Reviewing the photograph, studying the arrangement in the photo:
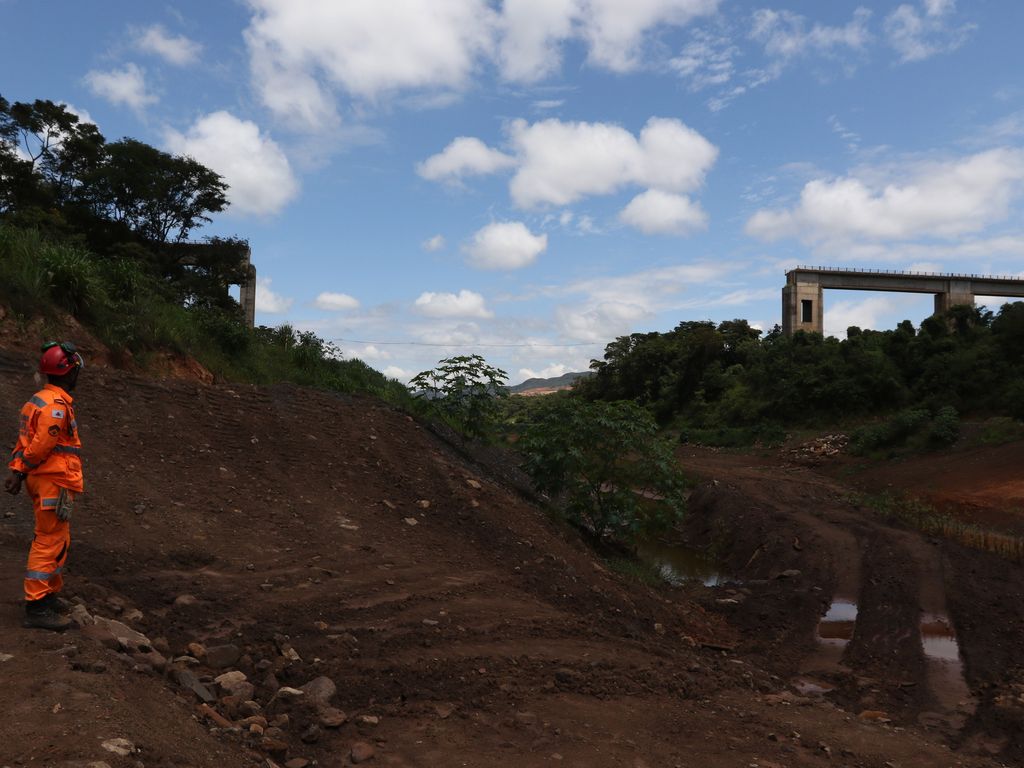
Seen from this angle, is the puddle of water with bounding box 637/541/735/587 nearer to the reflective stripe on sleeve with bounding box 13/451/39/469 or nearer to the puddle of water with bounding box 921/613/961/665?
the puddle of water with bounding box 921/613/961/665

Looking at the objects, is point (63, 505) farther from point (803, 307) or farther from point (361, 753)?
point (803, 307)

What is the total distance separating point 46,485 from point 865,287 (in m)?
45.0

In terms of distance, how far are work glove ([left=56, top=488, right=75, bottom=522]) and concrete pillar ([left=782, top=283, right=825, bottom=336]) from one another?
4056cm

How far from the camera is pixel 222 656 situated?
420cm

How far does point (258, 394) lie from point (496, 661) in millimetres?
6779

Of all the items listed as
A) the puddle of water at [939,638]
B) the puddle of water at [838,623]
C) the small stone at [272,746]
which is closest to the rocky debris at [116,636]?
the small stone at [272,746]

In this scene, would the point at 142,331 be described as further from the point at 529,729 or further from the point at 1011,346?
the point at 1011,346

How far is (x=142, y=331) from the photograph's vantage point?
33.0 ft

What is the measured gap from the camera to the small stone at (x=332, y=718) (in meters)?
3.81

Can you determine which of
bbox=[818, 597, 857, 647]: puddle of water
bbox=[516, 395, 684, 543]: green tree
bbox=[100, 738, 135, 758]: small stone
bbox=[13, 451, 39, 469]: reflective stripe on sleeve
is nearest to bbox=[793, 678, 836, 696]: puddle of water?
bbox=[818, 597, 857, 647]: puddle of water

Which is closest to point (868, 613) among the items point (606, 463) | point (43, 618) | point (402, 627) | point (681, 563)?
point (606, 463)

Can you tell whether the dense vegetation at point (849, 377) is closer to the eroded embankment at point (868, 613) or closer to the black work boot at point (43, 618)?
the eroded embankment at point (868, 613)

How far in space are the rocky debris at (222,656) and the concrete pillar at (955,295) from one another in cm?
4691

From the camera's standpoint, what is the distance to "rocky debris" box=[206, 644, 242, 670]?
4148 mm
